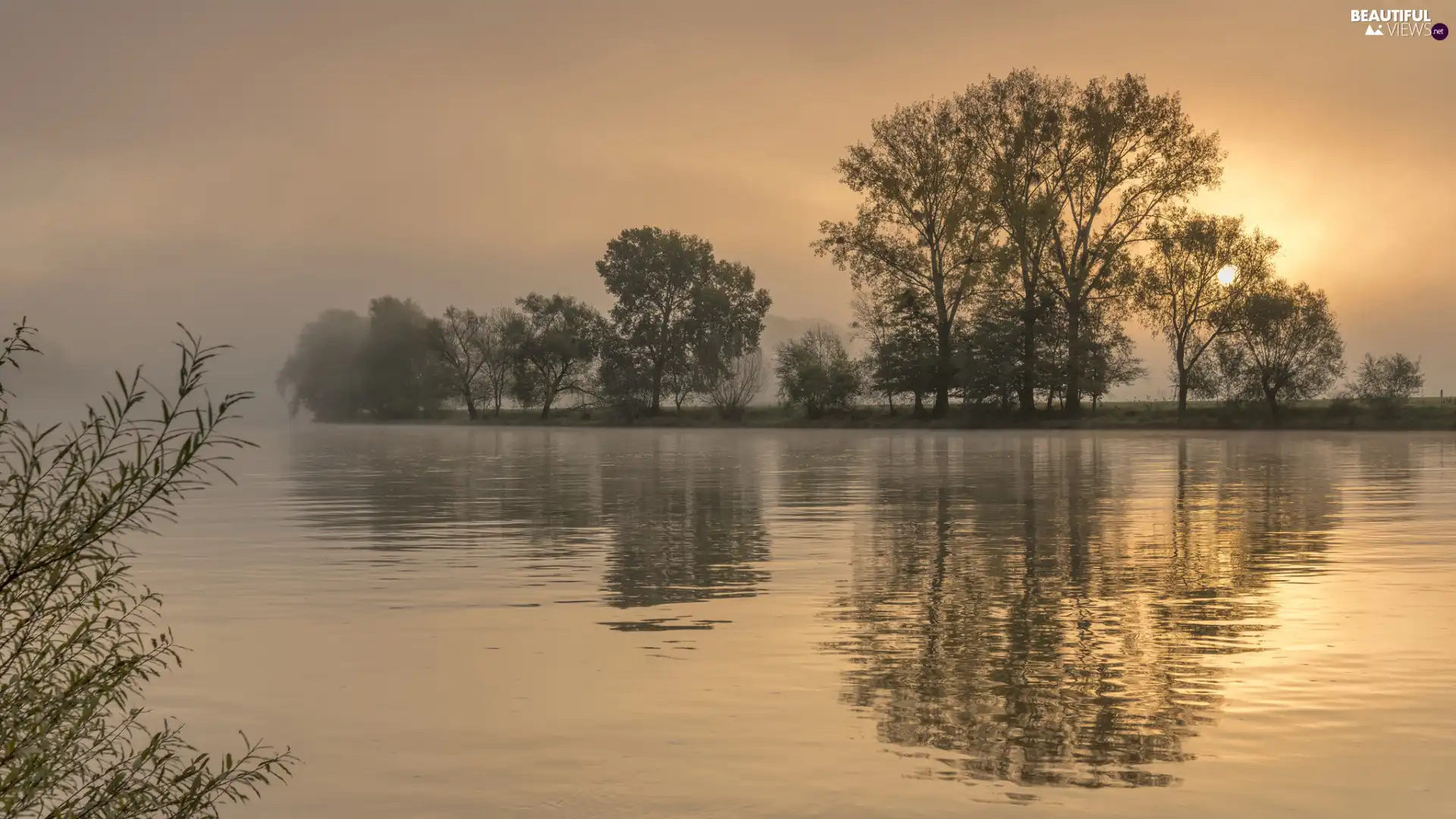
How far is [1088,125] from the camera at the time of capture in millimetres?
84812

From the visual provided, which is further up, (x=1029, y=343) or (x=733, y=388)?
(x=1029, y=343)

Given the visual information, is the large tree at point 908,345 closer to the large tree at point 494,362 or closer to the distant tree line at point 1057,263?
the distant tree line at point 1057,263

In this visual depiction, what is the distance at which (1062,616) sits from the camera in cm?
1408

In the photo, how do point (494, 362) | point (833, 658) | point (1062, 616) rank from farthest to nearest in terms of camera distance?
point (494, 362)
point (1062, 616)
point (833, 658)

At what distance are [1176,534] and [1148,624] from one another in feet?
30.7

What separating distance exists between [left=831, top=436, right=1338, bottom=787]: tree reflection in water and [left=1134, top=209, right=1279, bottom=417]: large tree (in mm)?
56137

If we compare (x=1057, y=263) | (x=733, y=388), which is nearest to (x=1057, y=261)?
(x=1057, y=263)

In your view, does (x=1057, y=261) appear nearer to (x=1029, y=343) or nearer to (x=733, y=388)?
(x=1029, y=343)

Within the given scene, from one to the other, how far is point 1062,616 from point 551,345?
4864 inches

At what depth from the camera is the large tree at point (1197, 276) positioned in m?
86.0

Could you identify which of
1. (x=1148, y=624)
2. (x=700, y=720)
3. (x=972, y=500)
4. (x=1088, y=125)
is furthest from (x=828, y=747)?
Result: (x=1088, y=125)

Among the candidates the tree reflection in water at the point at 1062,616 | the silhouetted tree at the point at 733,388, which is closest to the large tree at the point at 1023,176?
the silhouetted tree at the point at 733,388

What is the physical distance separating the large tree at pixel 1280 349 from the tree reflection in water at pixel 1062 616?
2199 inches

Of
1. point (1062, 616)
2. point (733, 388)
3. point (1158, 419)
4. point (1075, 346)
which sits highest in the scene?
point (1075, 346)
